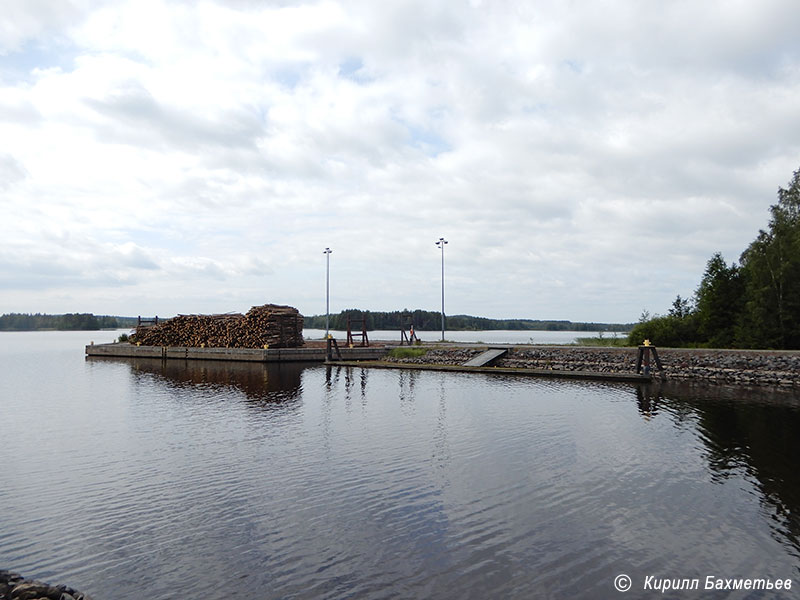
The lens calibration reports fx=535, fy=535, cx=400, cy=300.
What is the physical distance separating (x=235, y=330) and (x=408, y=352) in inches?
723

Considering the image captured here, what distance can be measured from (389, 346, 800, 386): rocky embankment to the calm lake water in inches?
382

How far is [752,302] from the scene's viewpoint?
36594mm

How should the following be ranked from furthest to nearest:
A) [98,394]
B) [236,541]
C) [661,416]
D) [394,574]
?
[98,394] < [661,416] < [236,541] < [394,574]

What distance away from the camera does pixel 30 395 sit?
27.0m

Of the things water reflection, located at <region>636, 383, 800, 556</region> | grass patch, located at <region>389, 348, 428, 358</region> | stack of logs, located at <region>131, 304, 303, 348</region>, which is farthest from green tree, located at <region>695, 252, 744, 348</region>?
stack of logs, located at <region>131, 304, 303, 348</region>

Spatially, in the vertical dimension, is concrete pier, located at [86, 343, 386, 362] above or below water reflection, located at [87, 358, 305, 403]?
above

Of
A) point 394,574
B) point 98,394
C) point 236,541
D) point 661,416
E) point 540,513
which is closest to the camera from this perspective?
point 394,574

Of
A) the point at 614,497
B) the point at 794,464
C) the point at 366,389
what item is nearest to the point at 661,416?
the point at 794,464

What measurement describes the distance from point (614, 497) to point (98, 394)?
2540 centimetres

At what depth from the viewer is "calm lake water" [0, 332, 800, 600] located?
299 inches

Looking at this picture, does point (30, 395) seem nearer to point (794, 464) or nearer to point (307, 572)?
point (307, 572)

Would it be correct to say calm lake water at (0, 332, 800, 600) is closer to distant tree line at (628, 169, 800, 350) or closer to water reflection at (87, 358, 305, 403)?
water reflection at (87, 358, 305, 403)

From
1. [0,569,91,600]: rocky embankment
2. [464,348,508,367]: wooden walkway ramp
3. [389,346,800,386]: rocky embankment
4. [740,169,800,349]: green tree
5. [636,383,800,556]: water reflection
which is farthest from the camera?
[464,348,508,367]: wooden walkway ramp

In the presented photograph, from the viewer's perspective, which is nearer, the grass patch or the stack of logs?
the grass patch
